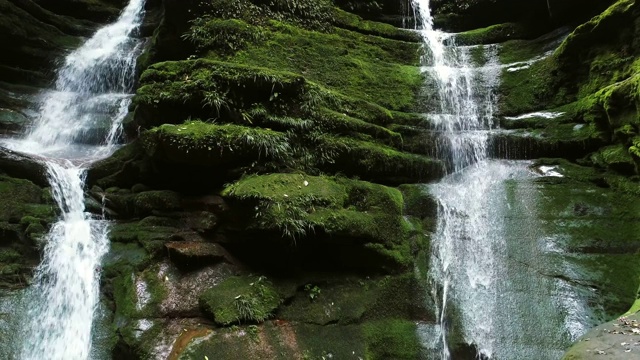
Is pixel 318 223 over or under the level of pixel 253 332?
over

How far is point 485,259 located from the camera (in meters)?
6.96

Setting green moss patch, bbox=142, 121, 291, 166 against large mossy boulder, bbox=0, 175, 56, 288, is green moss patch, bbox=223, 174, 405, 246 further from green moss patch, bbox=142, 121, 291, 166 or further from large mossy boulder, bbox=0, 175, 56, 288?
large mossy boulder, bbox=0, 175, 56, 288

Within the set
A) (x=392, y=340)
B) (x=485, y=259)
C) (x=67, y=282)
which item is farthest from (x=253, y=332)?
(x=485, y=259)

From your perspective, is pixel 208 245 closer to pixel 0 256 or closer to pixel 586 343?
pixel 0 256

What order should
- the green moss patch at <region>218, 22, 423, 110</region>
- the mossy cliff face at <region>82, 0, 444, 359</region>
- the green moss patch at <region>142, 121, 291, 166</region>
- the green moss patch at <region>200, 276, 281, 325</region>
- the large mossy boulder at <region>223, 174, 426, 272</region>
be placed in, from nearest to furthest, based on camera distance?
the green moss patch at <region>200, 276, 281, 325</region>
the mossy cliff face at <region>82, 0, 444, 359</region>
the large mossy boulder at <region>223, 174, 426, 272</region>
the green moss patch at <region>142, 121, 291, 166</region>
the green moss patch at <region>218, 22, 423, 110</region>

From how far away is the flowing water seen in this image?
19.8 ft

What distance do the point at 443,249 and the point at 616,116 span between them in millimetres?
3910

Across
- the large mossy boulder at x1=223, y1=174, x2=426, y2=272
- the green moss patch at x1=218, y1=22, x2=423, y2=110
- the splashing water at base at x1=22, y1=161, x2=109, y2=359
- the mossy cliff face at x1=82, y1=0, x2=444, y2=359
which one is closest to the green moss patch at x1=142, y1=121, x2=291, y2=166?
the mossy cliff face at x1=82, y1=0, x2=444, y2=359

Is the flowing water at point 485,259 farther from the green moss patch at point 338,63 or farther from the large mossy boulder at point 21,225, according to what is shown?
the large mossy boulder at point 21,225

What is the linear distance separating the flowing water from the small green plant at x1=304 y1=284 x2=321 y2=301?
5.77 ft

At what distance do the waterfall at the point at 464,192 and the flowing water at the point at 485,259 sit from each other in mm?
15

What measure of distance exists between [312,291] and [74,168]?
5096 millimetres

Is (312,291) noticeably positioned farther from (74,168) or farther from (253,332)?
(74,168)

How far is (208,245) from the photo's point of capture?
21.3 ft
